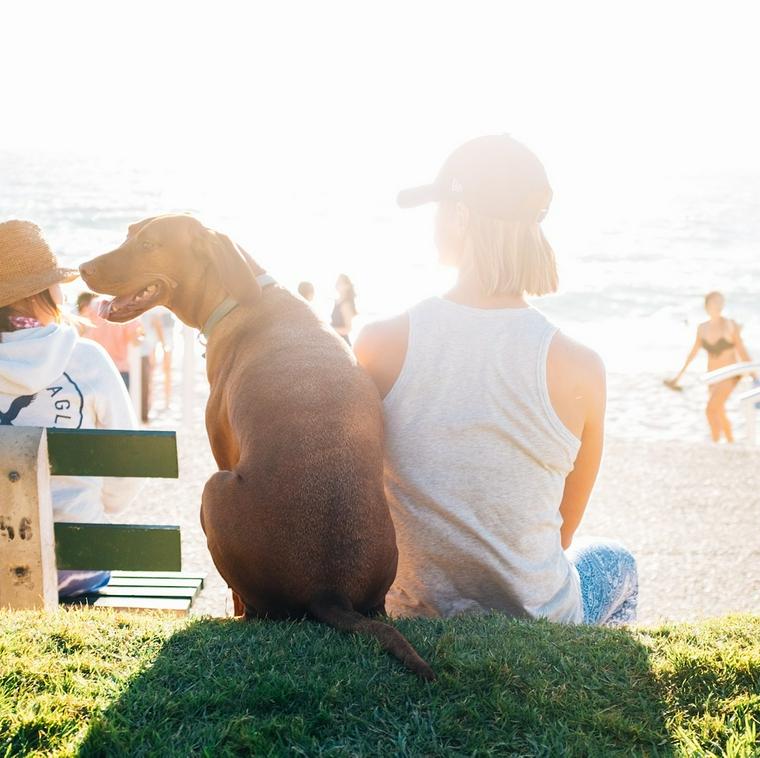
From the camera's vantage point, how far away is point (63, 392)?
3.95m

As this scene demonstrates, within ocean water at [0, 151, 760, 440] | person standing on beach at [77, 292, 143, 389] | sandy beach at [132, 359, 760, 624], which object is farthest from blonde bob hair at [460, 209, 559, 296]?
person standing on beach at [77, 292, 143, 389]

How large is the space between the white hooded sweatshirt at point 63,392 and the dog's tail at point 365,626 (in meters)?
1.44

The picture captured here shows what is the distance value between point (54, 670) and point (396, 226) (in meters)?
53.1

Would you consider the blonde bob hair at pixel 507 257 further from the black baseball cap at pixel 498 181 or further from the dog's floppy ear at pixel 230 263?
the dog's floppy ear at pixel 230 263

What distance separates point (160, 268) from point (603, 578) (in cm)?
225

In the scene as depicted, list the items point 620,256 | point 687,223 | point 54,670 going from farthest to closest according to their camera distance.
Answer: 1. point 687,223
2. point 620,256
3. point 54,670

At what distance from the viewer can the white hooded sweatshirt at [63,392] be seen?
12.4ft

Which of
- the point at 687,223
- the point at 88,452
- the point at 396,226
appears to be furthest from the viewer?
the point at 687,223

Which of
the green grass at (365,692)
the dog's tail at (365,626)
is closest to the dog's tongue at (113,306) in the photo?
the green grass at (365,692)

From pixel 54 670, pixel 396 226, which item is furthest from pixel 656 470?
pixel 396 226

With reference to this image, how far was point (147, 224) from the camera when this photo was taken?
14.0 ft

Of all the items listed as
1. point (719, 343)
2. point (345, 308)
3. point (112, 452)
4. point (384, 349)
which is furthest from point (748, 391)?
point (112, 452)

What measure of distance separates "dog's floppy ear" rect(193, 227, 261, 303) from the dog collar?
0.03m

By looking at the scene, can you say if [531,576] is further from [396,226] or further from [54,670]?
[396,226]
